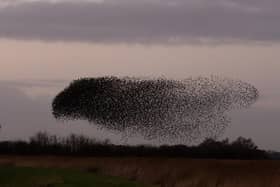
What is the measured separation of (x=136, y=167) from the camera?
84.8 ft

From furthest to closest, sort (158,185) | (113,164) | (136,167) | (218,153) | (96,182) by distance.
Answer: (218,153)
(113,164)
(136,167)
(158,185)
(96,182)

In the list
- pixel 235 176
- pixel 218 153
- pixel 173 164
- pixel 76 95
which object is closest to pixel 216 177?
pixel 235 176

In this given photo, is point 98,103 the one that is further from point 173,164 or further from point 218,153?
point 173,164

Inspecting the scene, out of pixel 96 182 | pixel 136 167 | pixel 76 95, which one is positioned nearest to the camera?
pixel 96 182

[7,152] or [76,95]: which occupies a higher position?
[76,95]

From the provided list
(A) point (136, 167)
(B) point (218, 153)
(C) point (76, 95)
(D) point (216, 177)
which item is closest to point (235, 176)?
(D) point (216, 177)

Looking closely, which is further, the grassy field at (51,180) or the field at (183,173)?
the field at (183,173)

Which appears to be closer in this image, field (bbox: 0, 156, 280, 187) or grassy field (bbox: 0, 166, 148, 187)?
grassy field (bbox: 0, 166, 148, 187)

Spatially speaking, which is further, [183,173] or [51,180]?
[183,173]

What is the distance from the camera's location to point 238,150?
4534cm

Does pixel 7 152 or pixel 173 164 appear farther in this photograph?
pixel 7 152

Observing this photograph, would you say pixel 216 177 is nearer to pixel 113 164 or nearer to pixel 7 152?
pixel 113 164

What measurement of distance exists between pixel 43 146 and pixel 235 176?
26605 millimetres

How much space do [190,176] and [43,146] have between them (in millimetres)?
26118
